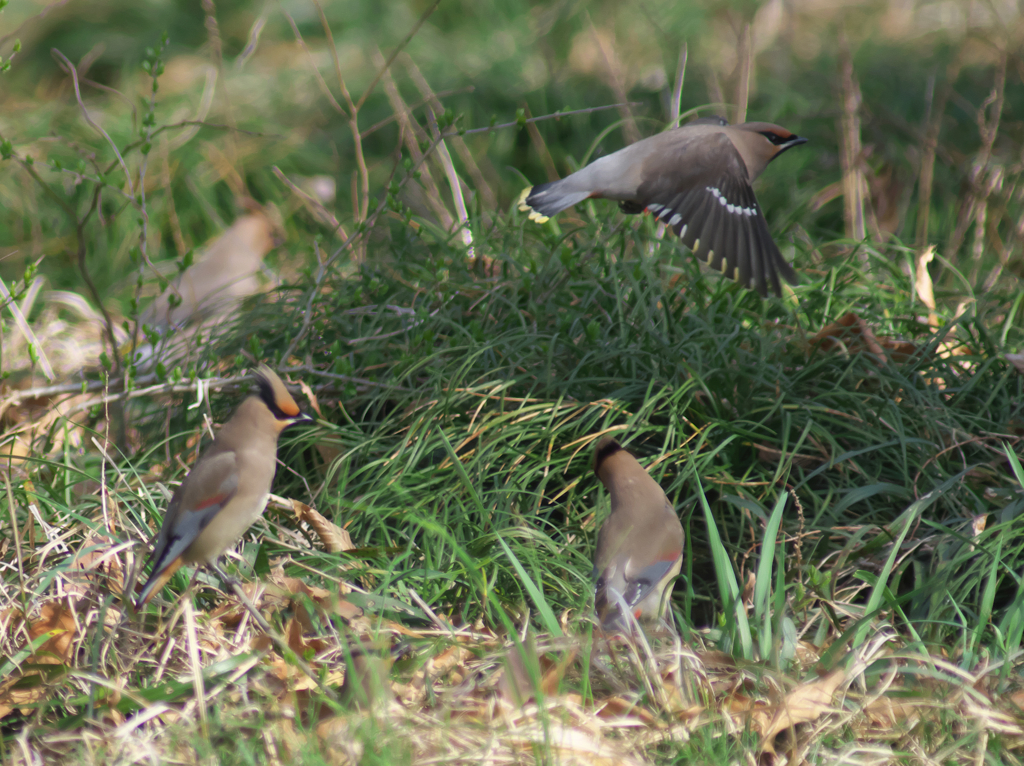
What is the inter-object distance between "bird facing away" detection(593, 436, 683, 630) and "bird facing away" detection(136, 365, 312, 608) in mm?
817

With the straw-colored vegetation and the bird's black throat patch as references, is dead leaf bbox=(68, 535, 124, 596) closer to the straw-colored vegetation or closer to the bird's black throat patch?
the straw-colored vegetation

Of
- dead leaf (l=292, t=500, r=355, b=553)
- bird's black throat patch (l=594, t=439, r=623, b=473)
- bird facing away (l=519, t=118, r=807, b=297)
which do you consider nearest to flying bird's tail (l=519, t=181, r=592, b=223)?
bird facing away (l=519, t=118, r=807, b=297)

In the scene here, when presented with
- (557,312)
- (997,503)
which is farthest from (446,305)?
(997,503)

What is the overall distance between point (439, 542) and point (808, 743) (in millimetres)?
1174

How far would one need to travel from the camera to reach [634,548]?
258cm

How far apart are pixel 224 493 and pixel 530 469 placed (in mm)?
1104

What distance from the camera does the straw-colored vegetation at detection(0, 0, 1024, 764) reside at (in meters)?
2.25

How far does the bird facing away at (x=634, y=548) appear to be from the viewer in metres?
2.54

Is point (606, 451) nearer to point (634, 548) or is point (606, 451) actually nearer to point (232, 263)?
point (634, 548)

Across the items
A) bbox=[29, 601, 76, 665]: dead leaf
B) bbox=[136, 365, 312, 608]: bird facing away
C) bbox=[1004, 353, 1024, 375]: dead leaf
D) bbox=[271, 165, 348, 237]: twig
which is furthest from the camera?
bbox=[271, 165, 348, 237]: twig

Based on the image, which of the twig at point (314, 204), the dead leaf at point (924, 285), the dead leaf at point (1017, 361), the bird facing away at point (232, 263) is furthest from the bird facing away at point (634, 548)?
the bird facing away at point (232, 263)

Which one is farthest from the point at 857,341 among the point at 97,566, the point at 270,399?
the point at 97,566

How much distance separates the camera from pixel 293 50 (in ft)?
31.7

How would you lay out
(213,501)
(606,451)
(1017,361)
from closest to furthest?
1. (213,501)
2. (606,451)
3. (1017,361)
